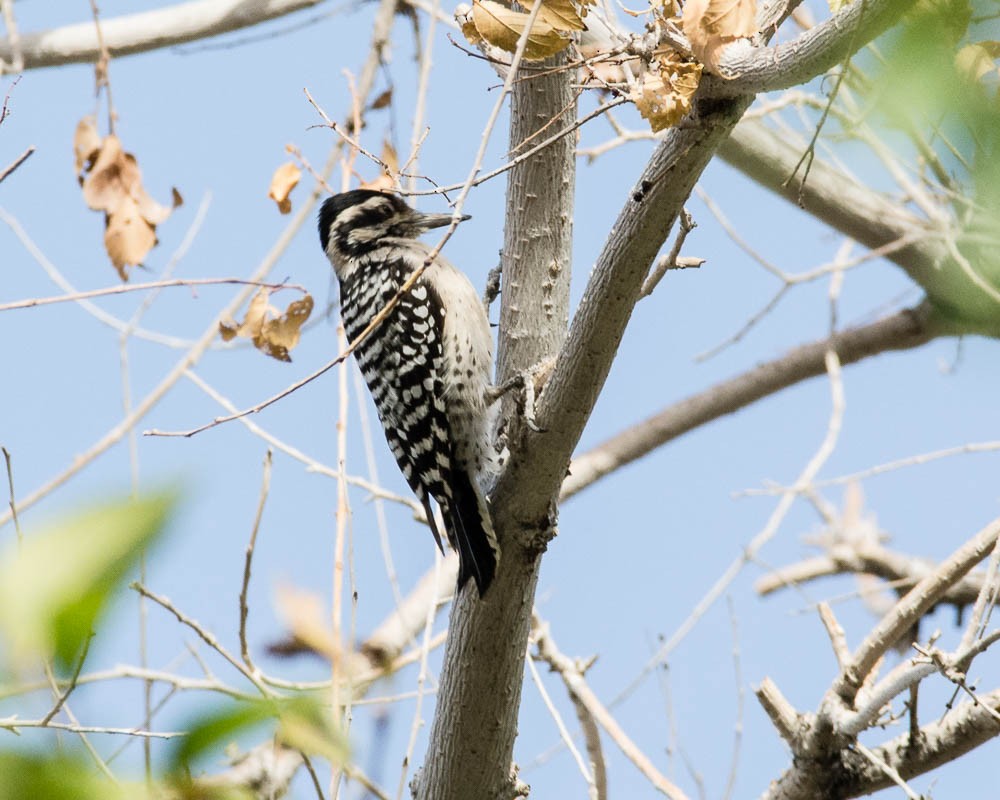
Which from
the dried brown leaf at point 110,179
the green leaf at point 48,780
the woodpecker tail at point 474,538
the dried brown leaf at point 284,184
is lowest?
the green leaf at point 48,780

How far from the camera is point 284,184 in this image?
4172mm

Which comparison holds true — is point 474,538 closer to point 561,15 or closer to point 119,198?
point 561,15

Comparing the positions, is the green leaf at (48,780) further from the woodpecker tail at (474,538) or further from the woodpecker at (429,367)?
the woodpecker at (429,367)

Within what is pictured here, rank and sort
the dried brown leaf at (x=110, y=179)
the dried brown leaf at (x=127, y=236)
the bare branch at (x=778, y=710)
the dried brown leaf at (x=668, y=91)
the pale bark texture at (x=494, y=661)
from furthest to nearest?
the dried brown leaf at (x=110, y=179) → the dried brown leaf at (x=127, y=236) → the bare branch at (x=778, y=710) → the pale bark texture at (x=494, y=661) → the dried brown leaf at (x=668, y=91)

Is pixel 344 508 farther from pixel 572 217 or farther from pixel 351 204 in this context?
pixel 351 204

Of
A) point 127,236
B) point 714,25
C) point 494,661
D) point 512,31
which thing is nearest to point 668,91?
point 714,25

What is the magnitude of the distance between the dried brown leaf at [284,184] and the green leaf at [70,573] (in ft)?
12.0

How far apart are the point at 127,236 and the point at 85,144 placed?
1.86 feet

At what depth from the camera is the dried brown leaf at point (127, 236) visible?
4520mm

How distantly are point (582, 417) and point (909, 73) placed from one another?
7.79ft

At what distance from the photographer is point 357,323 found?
4887 mm

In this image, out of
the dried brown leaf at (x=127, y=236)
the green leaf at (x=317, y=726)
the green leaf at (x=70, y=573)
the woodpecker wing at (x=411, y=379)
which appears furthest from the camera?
the dried brown leaf at (x=127, y=236)

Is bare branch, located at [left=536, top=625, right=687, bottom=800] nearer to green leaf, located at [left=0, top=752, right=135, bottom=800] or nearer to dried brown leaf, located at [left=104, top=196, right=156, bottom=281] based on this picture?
dried brown leaf, located at [left=104, top=196, right=156, bottom=281]

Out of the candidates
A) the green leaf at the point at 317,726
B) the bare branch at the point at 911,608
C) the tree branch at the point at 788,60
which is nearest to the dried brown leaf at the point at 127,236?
the tree branch at the point at 788,60
